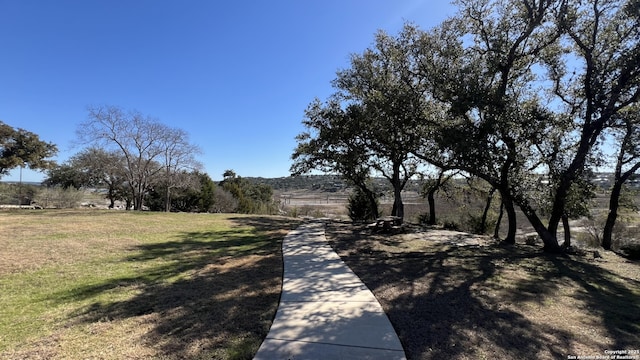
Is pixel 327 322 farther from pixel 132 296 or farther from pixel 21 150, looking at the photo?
pixel 21 150

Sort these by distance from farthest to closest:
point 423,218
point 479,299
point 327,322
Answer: point 423,218, point 479,299, point 327,322

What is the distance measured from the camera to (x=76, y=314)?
4570 millimetres

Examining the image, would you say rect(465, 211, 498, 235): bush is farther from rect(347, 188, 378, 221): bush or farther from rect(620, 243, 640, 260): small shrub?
rect(620, 243, 640, 260): small shrub

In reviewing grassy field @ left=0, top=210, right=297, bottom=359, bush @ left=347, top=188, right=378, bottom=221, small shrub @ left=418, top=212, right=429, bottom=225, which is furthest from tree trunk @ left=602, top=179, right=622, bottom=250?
bush @ left=347, top=188, right=378, bottom=221

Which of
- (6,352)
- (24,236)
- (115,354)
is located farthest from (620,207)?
(24,236)

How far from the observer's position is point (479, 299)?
5.50 metres

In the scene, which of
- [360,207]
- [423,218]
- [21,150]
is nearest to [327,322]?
[423,218]

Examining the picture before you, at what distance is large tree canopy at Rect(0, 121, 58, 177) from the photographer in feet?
63.8

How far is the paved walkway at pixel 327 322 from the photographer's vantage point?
3.56m

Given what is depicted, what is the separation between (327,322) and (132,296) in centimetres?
331

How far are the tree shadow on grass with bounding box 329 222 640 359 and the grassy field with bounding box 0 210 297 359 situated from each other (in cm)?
196

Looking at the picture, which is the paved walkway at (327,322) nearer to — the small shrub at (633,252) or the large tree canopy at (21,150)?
the small shrub at (633,252)

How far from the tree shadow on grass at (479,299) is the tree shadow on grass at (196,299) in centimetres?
188

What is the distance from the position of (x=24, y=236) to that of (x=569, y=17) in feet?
55.5
